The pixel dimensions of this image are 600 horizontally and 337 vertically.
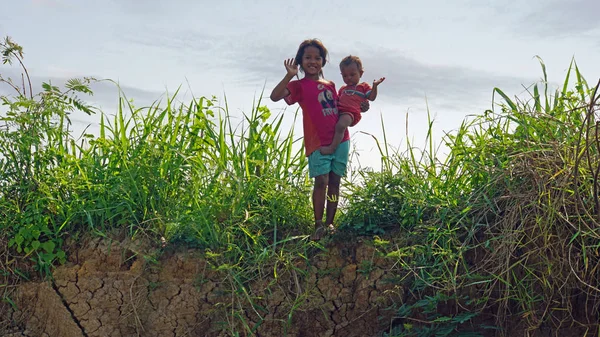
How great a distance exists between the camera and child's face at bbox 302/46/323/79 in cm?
518

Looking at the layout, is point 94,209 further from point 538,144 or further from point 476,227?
point 538,144

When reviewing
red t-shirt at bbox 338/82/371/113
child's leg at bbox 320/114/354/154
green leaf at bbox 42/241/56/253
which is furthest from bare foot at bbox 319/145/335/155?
green leaf at bbox 42/241/56/253

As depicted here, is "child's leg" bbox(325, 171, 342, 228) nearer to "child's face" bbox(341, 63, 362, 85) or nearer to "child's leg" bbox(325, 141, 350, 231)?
Result: "child's leg" bbox(325, 141, 350, 231)

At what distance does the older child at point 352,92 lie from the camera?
5.11 metres

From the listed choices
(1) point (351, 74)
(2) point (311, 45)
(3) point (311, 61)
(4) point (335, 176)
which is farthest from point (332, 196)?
(2) point (311, 45)

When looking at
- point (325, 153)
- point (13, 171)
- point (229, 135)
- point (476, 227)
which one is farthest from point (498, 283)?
point (13, 171)

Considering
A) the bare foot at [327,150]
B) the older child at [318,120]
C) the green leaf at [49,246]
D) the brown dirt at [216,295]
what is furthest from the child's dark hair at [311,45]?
the green leaf at [49,246]

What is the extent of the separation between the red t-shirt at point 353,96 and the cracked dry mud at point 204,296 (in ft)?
3.52

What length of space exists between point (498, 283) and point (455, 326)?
0.44 meters

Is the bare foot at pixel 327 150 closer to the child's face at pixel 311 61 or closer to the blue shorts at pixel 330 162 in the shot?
the blue shorts at pixel 330 162

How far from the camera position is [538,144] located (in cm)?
466

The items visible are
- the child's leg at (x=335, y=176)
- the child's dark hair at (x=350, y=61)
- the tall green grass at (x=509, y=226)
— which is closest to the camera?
the tall green grass at (x=509, y=226)

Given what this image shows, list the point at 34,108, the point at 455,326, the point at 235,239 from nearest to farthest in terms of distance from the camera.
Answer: the point at 455,326, the point at 235,239, the point at 34,108

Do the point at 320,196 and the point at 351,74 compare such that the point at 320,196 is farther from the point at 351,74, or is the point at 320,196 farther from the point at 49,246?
the point at 49,246
